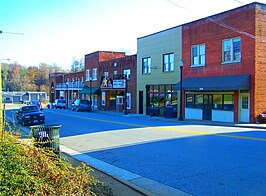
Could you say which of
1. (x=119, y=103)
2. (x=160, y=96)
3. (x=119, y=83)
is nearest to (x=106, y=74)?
(x=119, y=83)

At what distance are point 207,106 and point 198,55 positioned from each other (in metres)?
4.96

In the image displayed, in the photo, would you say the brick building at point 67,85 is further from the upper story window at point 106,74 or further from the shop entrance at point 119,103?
the shop entrance at point 119,103

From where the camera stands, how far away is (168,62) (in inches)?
1339

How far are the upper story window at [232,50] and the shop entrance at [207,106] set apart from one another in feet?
12.0

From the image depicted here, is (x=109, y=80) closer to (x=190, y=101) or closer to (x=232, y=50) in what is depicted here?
(x=190, y=101)

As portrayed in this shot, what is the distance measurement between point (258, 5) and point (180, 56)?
965 cm

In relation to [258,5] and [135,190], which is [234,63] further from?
[135,190]

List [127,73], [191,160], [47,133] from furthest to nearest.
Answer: [127,73] < [191,160] < [47,133]

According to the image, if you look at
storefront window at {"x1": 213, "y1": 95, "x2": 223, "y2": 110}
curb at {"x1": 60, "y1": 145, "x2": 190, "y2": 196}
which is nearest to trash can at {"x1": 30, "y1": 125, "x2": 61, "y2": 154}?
curb at {"x1": 60, "y1": 145, "x2": 190, "y2": 196}

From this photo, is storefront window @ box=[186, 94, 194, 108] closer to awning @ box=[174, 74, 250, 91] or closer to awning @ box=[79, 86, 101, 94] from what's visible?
awning @ box=[174, 74, 250, 91]

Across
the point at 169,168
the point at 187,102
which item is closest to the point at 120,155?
the point at 169,168

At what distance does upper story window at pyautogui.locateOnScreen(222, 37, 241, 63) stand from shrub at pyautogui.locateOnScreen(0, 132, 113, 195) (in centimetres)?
2273

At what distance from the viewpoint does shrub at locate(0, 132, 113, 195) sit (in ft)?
12.2

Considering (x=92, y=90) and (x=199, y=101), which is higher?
(x=92, y=90)
